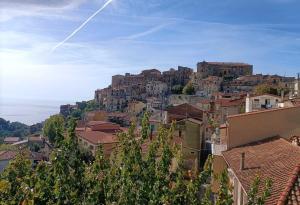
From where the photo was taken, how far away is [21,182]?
6.96 m

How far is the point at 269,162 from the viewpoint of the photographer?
12461 millimetres

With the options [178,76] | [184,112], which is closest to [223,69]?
[178,76]

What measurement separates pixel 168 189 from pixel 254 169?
22.6 ft

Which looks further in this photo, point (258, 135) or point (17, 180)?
point (258, 135)

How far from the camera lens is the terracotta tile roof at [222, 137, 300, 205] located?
9898mm

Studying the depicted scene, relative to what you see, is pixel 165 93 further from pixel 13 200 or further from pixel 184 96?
pixel 13 200

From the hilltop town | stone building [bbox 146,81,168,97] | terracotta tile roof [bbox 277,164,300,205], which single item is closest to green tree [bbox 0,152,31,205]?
the hilltop town

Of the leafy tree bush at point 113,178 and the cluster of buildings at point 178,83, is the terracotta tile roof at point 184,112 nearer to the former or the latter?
the cluster of buildings at point 178,83

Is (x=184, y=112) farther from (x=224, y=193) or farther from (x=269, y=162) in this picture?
(x=224, y=193)

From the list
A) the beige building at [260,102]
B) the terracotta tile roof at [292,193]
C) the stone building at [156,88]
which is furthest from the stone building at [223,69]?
the terracotta tile roof at [292,193]

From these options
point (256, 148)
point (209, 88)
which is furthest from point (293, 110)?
point (209, 88)

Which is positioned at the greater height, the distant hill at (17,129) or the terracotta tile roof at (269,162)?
the terracotta tile roof at (269,162)

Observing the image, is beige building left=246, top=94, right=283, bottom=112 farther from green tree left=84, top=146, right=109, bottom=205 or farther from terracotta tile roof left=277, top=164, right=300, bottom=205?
green tree left=84, top=146, right=109, bottom=205

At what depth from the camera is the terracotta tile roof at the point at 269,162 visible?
32.5 ft
